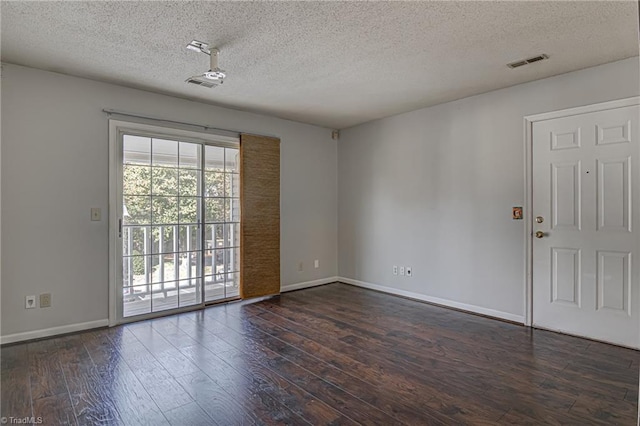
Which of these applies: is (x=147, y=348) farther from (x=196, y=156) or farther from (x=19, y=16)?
(x=19, y=16)

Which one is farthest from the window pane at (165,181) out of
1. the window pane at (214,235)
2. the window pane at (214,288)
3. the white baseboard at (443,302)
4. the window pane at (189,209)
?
the white baseboard at (443,302)

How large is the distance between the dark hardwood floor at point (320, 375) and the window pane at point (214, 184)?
1579 mm

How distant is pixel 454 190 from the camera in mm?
4238

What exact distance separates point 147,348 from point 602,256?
13.7ft

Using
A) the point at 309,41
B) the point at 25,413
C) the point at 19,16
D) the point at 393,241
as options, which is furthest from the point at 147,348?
the point at 393,241

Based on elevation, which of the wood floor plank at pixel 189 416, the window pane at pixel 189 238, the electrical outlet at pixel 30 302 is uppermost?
the window pane at pixel 189 238

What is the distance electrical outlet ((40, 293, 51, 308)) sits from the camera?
3259mm

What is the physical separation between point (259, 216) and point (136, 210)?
5.05ft

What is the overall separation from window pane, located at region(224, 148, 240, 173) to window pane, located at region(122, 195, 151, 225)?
1.09 m

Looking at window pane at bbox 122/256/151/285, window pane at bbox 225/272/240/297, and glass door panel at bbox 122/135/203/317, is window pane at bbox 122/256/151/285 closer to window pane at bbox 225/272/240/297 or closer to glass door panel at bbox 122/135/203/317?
glass door panel at bbox 122/135/203/317

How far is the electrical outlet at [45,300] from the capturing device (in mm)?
3259

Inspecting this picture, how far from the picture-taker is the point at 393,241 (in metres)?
4.96

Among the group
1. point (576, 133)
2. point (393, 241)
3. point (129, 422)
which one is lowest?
point (129, 422)

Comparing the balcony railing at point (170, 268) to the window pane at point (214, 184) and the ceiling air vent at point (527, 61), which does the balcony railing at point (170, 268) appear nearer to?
the window pane at point (214, 184)
